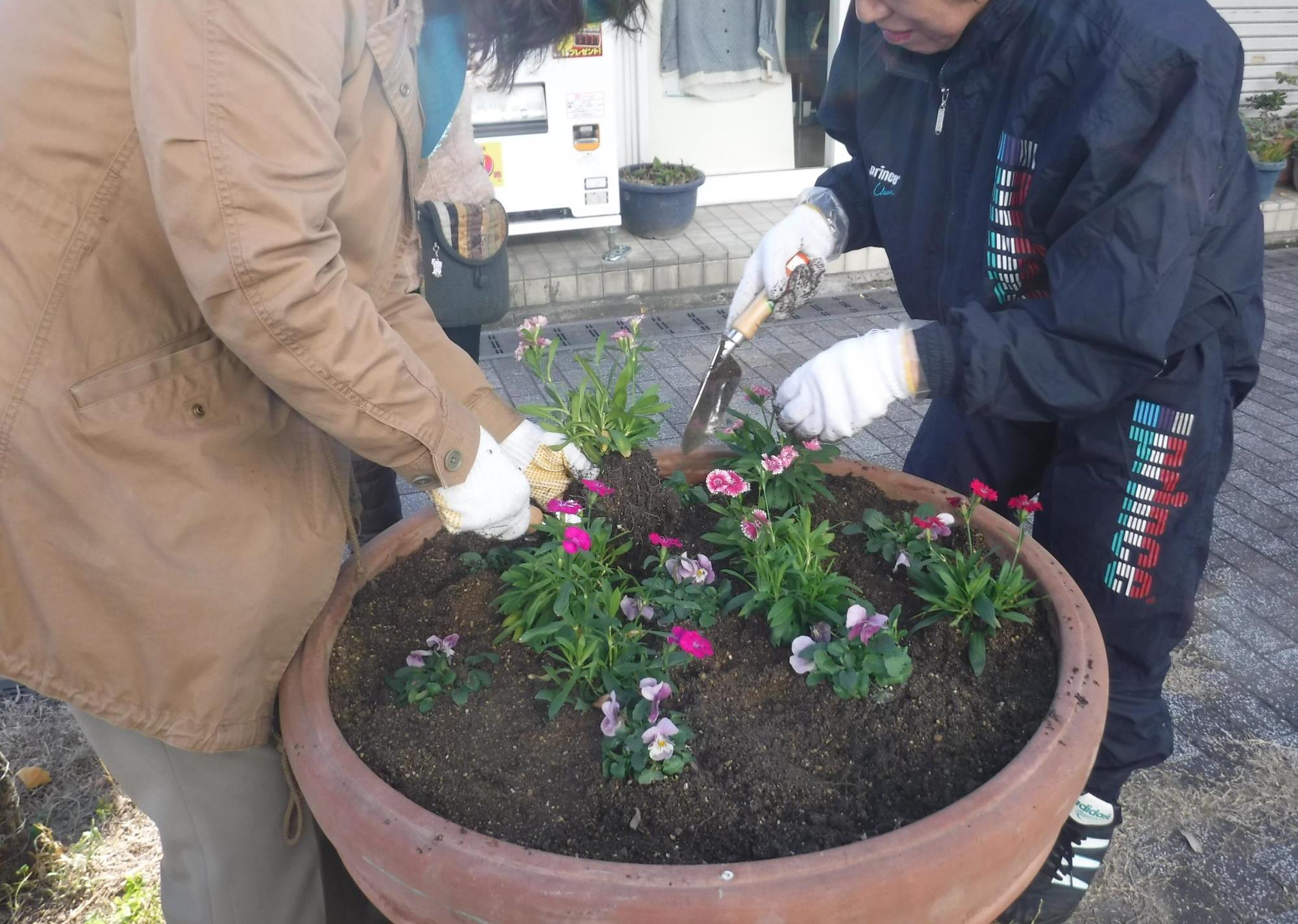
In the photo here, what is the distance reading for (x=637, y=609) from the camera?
62.6 inches

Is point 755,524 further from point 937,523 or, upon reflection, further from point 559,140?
point 559,140

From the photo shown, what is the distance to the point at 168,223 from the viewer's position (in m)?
1.07

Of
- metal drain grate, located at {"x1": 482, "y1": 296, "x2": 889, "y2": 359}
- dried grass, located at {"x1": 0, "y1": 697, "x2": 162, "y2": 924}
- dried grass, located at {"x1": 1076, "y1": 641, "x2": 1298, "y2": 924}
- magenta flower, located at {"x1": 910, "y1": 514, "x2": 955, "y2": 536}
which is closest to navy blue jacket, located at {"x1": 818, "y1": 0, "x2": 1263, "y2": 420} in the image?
magenta flower, located at {"x1": 910, "y1": 514, "x2": 955, "y2": 536}

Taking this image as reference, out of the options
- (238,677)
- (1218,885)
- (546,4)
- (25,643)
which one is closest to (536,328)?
(546,4)

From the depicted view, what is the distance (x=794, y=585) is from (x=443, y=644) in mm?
599

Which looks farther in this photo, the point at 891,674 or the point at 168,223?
the point at 891,674

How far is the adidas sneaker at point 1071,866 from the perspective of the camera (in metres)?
2.01

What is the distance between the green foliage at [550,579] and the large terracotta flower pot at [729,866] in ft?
1.20

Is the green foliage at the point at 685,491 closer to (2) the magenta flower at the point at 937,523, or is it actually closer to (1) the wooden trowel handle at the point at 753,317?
(1) the wooden trowel handle at the point at 753,317

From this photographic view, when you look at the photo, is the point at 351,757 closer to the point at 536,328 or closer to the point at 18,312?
the point at 18,312

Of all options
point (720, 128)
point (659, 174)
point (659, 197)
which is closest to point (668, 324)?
point (659, 197)

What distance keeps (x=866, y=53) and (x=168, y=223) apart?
1.52m

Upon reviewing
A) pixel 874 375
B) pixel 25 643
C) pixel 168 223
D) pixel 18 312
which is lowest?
pixel 25 643

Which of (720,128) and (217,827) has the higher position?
(720,128)
